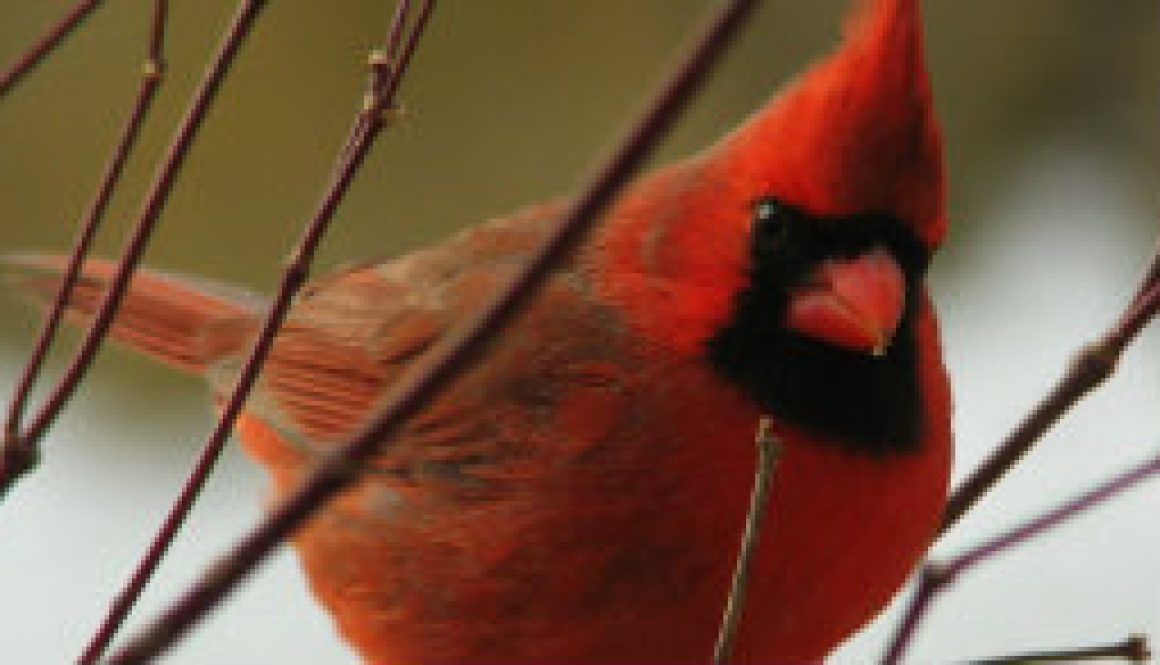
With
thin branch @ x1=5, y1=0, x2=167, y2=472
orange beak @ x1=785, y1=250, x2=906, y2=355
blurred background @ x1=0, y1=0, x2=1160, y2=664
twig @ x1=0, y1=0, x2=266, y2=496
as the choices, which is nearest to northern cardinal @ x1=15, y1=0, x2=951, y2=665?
orange beak @ x1=785, y1=250, x2=906, y2=355

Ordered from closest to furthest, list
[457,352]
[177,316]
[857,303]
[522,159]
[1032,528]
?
[457,352] → [1032,528] → [857,303] → [177,316] → [522,159]

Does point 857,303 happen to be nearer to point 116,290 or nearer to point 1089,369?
point 1089,369

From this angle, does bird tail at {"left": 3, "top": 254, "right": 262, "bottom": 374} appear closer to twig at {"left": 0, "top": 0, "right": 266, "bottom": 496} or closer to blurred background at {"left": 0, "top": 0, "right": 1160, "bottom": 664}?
blurred background at {"left": 0, "top": 0, "right": 1160, "bottom": 664}

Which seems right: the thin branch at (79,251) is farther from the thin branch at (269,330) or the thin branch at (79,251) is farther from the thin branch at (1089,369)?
the thin branch at (1089,369)

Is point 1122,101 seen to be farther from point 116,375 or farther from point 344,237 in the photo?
point 116,375

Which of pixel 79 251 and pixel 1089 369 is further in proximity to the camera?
pixel 1089 369

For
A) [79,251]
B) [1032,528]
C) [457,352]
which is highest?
[457,352]

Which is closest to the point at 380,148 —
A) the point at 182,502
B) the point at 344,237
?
the point at 344,237

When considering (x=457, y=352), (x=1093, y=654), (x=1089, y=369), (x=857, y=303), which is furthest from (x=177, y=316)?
(x=457, y=352)
